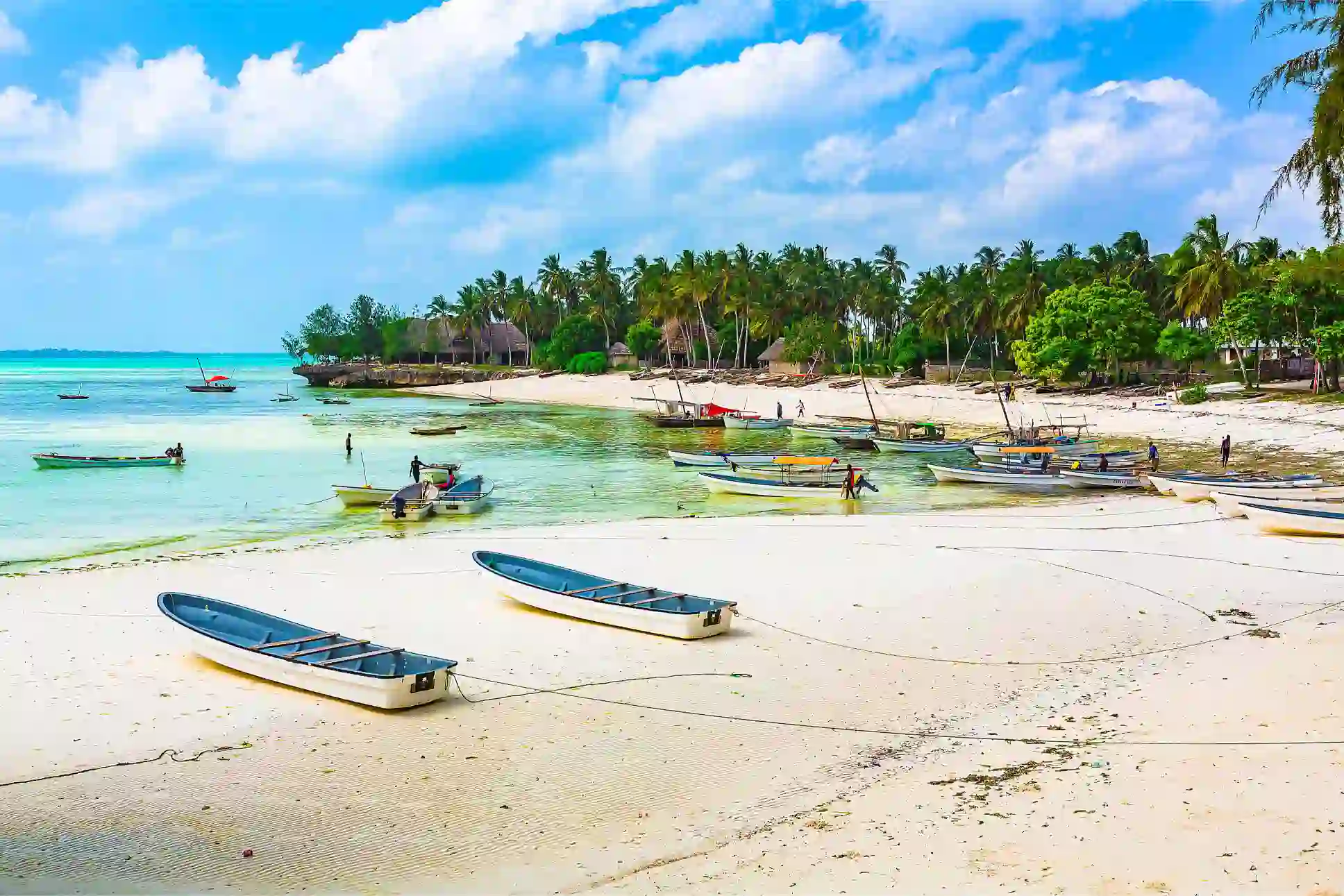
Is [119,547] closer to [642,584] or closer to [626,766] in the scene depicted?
[642,584]

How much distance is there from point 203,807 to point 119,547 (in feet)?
61.4

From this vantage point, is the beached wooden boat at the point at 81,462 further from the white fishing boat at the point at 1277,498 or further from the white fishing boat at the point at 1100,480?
the white fishing boat at the point at 1277,498

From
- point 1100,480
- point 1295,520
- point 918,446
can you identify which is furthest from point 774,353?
point 1295,520

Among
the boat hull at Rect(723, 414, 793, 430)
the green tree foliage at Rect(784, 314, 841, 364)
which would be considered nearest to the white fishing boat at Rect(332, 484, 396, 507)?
the boat hull at Rect(723, 414, 793, 430)

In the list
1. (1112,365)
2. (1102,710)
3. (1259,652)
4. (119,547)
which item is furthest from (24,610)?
(1112,365)

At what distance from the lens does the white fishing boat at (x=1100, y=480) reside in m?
33.1

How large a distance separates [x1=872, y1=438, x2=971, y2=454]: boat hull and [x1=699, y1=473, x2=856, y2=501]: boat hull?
1277 centimetres

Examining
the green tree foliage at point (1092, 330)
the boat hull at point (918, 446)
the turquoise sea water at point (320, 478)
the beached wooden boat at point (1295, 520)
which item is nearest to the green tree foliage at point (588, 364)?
the turquoise sea water at point (320, 478)

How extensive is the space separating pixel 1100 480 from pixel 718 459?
14261 millimetres

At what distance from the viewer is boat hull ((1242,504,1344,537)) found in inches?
900

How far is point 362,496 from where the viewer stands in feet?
106

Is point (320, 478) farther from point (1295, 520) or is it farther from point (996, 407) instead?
point (996, 407)

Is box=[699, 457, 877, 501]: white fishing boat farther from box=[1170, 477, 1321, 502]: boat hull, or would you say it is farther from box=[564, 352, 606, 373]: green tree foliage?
box=[564, 352, 606, 373]: green tree foliage

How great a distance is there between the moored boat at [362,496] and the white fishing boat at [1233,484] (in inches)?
909
